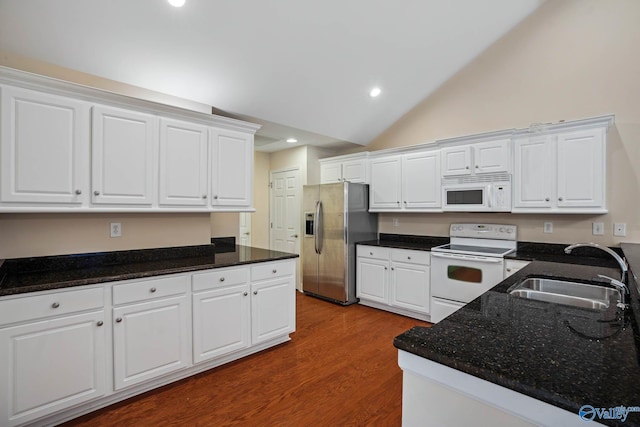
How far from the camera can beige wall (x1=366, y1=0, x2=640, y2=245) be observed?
2.97 meters

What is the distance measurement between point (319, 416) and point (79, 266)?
2075 millimetres

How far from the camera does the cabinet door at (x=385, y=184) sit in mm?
4262

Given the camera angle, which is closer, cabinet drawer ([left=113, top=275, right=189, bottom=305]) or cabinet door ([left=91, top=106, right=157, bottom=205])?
cabinet drawer ([left=113, top=275, right=189, bottom=305])

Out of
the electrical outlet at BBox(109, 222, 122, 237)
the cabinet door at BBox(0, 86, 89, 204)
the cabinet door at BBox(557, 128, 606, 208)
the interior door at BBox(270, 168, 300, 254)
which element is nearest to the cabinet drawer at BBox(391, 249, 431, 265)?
the cabinet door at BBox(557, 128, 606, 208)

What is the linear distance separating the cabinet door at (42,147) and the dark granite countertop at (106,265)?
50 cm

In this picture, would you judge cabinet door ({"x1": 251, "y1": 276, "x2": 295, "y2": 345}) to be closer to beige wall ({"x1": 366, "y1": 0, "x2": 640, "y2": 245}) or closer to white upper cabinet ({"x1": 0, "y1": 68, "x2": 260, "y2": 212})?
white upper cabinet ({"x1": 0, "y1": 68, "x2": 260, "y2": 212})

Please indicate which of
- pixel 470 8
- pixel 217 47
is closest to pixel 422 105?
pixel 470 8

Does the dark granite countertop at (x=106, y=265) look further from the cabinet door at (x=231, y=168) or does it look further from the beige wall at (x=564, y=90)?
the beige wall at (x=564, y=90)

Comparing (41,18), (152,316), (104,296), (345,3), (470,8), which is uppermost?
(470,8)

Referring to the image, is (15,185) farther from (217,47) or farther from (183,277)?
(217,47)

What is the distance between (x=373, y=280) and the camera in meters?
4.21

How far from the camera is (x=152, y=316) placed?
2.25m

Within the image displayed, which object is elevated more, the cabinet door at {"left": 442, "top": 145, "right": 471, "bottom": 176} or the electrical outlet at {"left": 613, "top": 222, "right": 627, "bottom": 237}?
the cabinet door at {"left": 442, "top": 145, "right": 471, "bottom": 176}

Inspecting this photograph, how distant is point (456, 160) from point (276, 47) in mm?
2324
